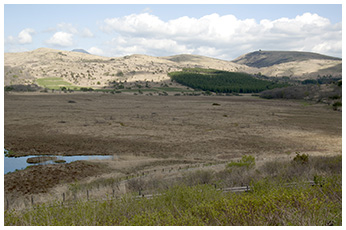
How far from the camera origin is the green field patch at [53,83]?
114 meters

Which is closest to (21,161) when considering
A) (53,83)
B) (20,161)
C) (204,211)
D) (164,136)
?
(20,161)

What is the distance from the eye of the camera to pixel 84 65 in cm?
16088

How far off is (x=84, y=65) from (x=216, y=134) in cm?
13275

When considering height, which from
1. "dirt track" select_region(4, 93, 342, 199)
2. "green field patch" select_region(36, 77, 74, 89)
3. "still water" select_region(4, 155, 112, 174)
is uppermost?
"green field patch" select_region(36, 77, 74, 89)

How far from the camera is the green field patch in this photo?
114200mm

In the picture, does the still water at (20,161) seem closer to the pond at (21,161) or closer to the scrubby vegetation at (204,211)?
the pond at (21,161)

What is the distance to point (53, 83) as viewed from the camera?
119m

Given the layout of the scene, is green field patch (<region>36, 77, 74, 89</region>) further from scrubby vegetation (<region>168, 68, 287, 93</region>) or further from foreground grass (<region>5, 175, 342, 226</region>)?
foreground grass (<region>5, 175, 342, 226</region>)

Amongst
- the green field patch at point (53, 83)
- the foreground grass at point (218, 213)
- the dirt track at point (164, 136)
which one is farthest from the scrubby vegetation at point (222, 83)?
the foreground grass at point (218, 213)

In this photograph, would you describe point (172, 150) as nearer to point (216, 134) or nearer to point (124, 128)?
point (216, 134)

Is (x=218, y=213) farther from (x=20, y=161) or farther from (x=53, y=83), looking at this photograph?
(x=53, y=83)

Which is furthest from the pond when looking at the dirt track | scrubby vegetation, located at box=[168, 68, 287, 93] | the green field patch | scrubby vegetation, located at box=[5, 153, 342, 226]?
scrubby vegetation, located at box=[168, 68, 287, 93]

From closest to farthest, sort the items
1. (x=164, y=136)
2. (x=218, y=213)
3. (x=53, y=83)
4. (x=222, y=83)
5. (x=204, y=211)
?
(x=218, y=213), (x=204, y=211), (x=164, y=136), (x=53, y=83), (x=222, y=83)

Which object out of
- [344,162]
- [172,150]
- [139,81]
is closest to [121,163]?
[172,150]
